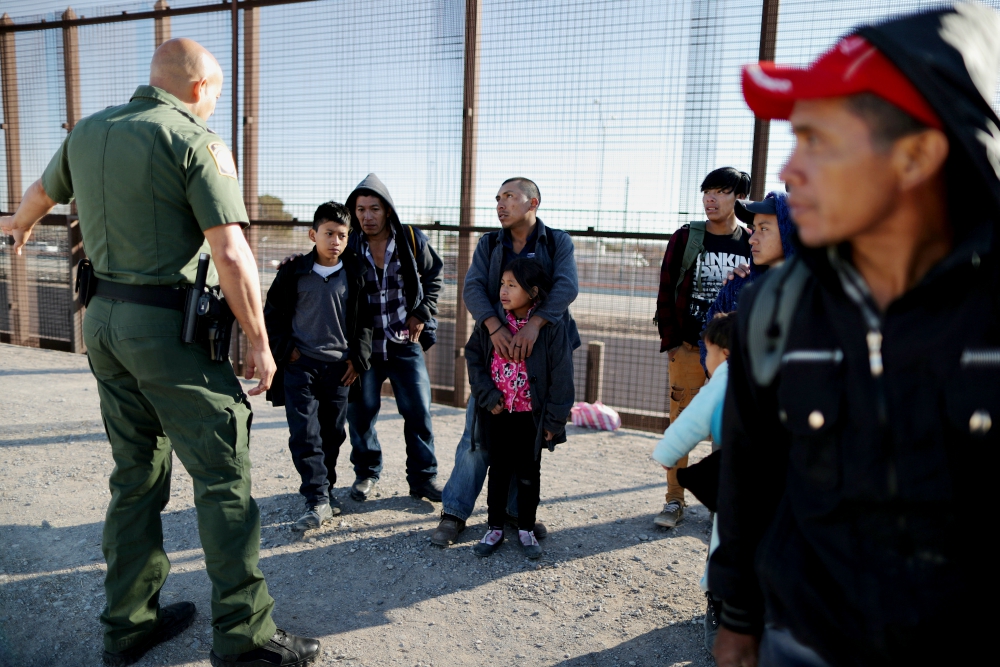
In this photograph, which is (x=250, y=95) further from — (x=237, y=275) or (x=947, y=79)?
(x=947, y=79)

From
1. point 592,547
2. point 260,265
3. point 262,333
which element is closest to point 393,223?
point 262,333

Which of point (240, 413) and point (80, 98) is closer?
point (240, 413)

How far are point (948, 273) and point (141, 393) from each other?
103 inches

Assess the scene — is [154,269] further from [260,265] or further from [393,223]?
[260,265]

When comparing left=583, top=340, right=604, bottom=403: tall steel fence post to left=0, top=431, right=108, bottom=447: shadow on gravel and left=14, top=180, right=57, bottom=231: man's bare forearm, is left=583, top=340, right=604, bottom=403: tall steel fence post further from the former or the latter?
left=14, top=180, right=57, bottom=231: man's bare forearm

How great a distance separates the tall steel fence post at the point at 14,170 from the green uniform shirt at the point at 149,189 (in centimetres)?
728

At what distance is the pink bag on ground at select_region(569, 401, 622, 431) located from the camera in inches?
233

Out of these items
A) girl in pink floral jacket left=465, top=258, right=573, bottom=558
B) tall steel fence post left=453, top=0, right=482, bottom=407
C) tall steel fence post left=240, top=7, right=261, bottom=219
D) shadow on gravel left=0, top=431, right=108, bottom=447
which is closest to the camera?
girl in pink floral jacket left=465, top=258, right=573, bottom=558

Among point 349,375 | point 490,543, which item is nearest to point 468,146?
point 349,375

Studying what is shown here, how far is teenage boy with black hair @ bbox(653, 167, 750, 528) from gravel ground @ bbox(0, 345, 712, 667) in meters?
0.52

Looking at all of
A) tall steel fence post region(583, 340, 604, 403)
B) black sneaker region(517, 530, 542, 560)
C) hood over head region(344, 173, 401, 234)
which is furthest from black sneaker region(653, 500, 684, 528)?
hood over head region(344, 173, 401, 234)

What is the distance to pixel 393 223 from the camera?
439cm

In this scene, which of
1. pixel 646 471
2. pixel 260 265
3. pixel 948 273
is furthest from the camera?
pixel 260 265

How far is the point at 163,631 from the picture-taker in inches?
109
